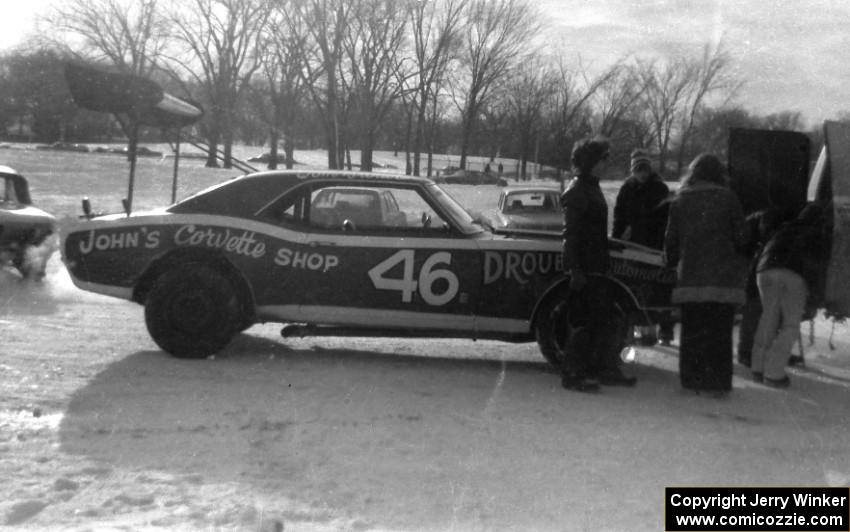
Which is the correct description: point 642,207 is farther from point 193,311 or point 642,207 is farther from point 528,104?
point 528,104

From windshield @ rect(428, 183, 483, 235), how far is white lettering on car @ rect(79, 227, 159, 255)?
87.8 inches

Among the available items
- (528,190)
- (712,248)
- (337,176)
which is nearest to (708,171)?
(712,248)

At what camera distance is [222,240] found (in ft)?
24.7

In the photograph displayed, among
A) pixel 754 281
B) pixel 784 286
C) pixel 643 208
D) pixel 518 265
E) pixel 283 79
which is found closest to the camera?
pixel 784 286

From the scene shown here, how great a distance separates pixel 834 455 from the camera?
5.44 m

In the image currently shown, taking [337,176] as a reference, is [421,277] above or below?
below

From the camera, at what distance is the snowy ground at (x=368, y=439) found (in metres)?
4.32

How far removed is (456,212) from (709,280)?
2.04 meters

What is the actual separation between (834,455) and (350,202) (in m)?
4.07

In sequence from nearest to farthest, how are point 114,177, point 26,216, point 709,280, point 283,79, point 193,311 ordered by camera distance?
point 709,280
point 193,311
point 26,216
point 283,79
point 114,177

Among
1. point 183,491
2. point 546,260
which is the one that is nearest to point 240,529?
point 183,491

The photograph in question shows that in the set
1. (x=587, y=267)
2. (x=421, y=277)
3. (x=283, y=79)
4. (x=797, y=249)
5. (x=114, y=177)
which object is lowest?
(x=114, y=177)

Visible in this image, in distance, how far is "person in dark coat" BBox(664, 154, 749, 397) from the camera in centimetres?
668
